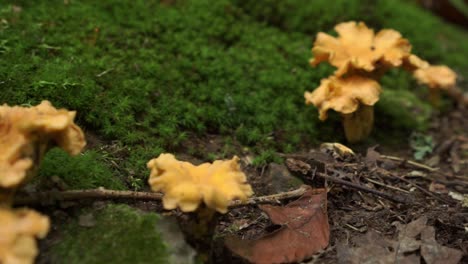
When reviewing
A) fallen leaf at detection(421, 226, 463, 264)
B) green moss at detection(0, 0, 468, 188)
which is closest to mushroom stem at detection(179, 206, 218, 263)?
green moss at detection(0, 0, 468, 188)

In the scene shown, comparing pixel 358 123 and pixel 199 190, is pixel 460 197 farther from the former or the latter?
pixel 199 190

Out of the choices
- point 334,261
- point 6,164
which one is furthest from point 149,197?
point 334,261

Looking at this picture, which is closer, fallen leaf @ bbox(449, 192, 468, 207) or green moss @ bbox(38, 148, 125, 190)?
green moss @ bbox(38, 148, 125, 190)

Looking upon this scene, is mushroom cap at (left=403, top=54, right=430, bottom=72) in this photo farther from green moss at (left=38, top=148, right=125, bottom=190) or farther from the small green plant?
green moss at (left=38, top=148, right=125, bottom=190)

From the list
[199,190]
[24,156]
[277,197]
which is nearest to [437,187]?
[277,197]

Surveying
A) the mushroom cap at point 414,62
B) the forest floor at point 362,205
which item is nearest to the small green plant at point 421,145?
the forest floor at point 362,205

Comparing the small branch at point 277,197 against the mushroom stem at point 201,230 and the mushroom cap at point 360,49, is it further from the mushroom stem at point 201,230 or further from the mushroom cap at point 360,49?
the mushroom cap at point 360,49
